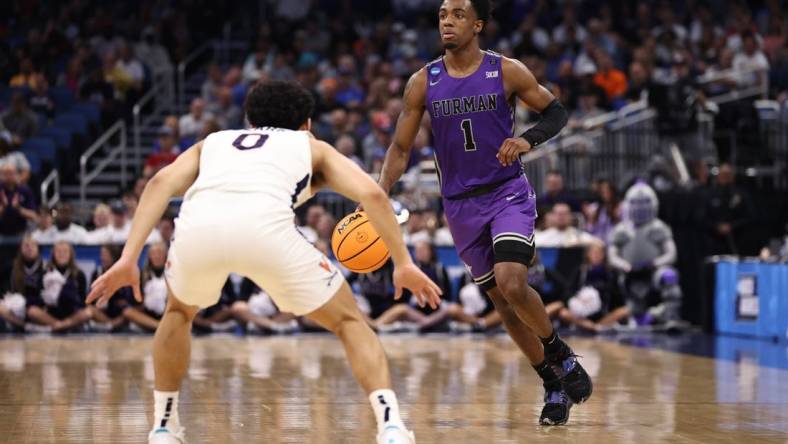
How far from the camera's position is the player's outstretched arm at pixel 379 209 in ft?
17.1

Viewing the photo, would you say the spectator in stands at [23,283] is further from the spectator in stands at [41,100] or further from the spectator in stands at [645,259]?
the spectator in stands at [645,259]

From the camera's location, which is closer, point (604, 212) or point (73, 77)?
point (604, 212)

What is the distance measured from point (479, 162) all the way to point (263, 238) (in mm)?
2587

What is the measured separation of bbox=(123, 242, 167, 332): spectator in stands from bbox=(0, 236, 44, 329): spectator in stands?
1.10m

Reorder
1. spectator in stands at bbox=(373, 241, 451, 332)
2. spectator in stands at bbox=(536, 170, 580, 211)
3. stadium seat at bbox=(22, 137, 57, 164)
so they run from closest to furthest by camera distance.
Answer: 1. spectator in stands at bbox=(373, 241, 451, 332)
2. spectator in stands at bbox=(536, 170, 580, 211)
3. stadium seat at bbox=(22, 137, 57, 164)

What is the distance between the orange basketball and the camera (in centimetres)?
693

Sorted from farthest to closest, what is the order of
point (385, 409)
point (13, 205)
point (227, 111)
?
1. point (227, 111)
2. point (13, 205)
3. point (385, 409)

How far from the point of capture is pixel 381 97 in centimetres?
1948

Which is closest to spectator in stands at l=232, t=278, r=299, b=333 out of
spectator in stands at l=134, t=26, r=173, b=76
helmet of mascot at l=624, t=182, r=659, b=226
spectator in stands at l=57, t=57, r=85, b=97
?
helmet of mascot at l=624, t=182, r=659, b=226

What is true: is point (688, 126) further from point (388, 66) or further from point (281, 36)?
point (281, 36)

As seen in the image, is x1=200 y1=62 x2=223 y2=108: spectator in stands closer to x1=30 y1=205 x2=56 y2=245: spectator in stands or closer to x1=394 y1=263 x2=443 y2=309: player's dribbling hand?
x1=30 y1=205 x2=56 y2=245: spectator in stands

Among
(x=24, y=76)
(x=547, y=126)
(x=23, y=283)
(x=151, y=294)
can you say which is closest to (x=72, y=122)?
(x=24, y=76)

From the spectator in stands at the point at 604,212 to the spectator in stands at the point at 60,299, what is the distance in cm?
642

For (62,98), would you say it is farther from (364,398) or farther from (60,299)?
(364,398)
